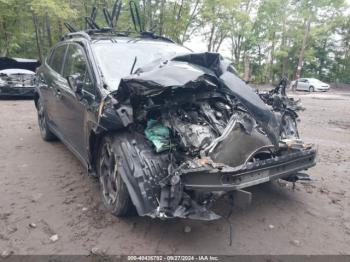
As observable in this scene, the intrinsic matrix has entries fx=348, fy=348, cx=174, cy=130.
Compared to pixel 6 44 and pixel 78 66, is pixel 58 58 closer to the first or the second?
pixel 78 66

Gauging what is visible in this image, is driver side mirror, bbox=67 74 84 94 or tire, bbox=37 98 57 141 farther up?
driver side mirror, bbox=67 74 84 94

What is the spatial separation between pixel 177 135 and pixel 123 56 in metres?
1.61

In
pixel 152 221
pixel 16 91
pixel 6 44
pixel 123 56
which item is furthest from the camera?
pixel 6 44

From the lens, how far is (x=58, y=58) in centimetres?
554

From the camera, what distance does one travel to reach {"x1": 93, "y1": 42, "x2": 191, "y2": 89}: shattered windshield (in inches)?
157

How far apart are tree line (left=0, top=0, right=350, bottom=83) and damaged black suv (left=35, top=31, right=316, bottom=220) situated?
11.2 m

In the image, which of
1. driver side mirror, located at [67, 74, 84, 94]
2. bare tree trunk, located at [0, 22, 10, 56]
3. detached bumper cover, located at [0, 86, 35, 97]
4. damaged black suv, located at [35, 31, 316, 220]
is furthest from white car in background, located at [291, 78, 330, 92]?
driver side mirror, located at [67, 74, 84, 94]

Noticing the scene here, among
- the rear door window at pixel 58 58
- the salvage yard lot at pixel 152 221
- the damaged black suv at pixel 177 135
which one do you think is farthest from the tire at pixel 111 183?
the rear door window at pixel 58 58

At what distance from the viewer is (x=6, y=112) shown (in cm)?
1011

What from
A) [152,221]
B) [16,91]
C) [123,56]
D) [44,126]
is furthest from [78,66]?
[16,91]

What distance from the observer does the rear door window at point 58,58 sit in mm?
5302

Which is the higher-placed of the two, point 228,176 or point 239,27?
point 239,27

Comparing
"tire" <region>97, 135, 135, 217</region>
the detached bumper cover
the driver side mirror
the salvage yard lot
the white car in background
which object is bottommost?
the white car in background

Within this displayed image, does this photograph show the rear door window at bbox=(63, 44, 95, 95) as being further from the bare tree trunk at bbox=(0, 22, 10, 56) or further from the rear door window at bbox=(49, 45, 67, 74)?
the bare tree trunk at bbox=(0, 22, 10, 56)
